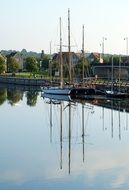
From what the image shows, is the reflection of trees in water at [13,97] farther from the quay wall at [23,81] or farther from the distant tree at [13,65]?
the distant tree at [13,65]

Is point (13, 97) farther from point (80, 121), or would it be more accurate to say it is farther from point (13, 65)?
point (13, 65)

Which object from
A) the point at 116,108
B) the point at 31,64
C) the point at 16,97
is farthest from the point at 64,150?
the point at 31,64

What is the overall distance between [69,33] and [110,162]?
5082 cm

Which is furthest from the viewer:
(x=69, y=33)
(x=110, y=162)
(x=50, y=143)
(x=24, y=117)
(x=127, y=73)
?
(x=127, y=73)

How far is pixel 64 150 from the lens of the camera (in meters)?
31.2

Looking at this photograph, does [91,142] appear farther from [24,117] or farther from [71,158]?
[24,117]

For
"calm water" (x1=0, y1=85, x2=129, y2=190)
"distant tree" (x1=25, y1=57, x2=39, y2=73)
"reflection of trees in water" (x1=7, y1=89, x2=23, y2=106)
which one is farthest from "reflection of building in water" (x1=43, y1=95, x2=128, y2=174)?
"distant tree" (x1=25, y1=57, x2=39, y2=73)

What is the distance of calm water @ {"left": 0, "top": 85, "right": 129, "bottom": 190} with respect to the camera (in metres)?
23.8

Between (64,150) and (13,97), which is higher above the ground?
(64,150)

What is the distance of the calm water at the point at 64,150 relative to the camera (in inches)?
936

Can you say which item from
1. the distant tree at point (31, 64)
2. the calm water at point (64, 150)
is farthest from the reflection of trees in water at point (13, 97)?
the distant tree at point (31, 64)

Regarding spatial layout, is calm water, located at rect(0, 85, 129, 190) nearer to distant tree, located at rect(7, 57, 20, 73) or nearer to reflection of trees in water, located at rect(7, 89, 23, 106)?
reflection of trees in water, located at rect(7, 89, 23, 106)

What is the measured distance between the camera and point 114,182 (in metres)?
23.3

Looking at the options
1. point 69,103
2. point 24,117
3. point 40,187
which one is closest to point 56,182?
point 40,187
